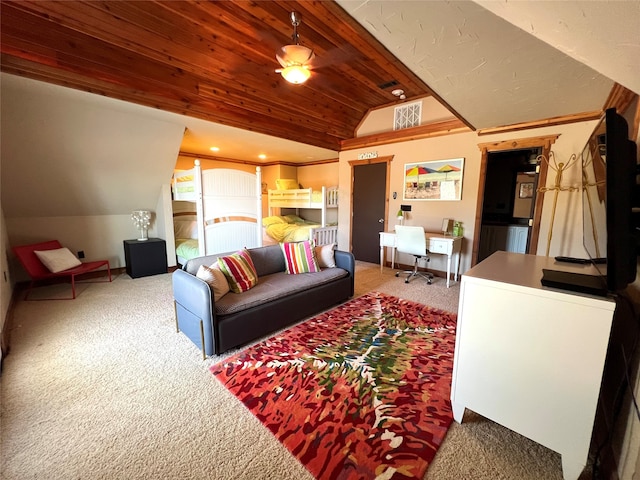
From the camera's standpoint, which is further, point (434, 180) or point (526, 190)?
point (526, 190)

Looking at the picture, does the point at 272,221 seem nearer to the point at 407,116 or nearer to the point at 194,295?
the point at 407,116

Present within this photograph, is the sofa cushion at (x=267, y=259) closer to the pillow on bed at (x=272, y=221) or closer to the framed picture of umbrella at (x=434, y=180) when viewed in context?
the framed picture of umbrella at (x=434, y=180)

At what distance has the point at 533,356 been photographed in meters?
1.16

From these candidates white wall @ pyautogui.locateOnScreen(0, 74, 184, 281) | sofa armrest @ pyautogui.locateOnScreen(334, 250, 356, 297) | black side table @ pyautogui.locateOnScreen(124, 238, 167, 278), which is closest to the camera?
white wall @ pyautogui.locateOnScreen(0, 74, 184, 281)

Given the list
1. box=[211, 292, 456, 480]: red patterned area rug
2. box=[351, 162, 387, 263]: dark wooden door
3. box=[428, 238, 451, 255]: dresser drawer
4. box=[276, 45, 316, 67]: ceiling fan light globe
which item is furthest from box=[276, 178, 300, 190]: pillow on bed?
box=[211, 292, 456, 480]: red patterned area rug

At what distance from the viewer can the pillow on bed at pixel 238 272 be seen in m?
2.31

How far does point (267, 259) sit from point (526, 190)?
186 inches

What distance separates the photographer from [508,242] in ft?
15.0

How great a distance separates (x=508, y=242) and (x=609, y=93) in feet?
8.74

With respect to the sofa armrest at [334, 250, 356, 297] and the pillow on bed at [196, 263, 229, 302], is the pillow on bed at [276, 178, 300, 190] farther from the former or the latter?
the pillow on bed at [196, 263, 229, 302]

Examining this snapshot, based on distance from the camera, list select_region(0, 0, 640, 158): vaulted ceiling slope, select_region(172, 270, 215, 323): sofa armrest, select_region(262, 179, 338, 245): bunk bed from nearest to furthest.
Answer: select_region(0, 0, 640, 158): vaulted ceiling slope < select_region(172, 270, 215, 323): sofa armrest < select_region(262, 179, 338, 245): bunk bed

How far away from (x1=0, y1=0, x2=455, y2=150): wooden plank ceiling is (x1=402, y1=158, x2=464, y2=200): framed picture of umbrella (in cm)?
129

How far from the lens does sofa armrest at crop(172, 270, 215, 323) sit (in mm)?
1914

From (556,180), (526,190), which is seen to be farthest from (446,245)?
(526,190)
